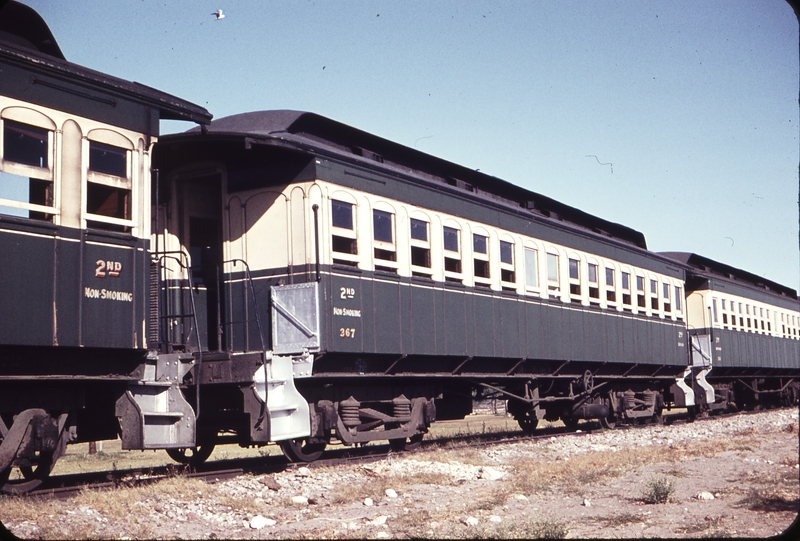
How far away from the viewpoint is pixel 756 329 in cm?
3041

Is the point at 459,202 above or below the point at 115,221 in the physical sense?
above

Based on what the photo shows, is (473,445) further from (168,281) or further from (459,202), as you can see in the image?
(168,281)

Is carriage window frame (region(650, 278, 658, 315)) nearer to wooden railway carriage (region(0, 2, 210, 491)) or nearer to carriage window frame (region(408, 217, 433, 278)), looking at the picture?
carriage window frame (region(408, 217, 433, 278))

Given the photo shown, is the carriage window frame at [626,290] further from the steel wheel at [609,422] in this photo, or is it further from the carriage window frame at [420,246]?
A: the carriage window frame at [420,246]

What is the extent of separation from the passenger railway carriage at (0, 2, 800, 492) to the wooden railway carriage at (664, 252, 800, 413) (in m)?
7.01

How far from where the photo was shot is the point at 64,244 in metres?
8.68

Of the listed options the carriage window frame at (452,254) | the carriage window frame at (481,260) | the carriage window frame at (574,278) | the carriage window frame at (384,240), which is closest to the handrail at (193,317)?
the carriage window frame at (384,240)

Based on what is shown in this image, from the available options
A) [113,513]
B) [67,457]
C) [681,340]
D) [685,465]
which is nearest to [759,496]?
[685,465]

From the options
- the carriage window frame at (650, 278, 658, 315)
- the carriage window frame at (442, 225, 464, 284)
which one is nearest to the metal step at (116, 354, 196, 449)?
the carriage window frame at (442, 225, 464, 284)

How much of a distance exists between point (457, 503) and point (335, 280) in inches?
157

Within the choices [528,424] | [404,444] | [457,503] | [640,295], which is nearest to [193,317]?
[457,503]

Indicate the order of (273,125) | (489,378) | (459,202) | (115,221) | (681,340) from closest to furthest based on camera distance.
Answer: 1. (115,221)
2. (273,125)
3. (459,202)
4. (489,378)
5. (681,340)

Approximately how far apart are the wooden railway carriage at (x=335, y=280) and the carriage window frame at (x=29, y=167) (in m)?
2.53

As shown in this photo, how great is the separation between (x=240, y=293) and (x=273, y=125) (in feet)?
8.20
